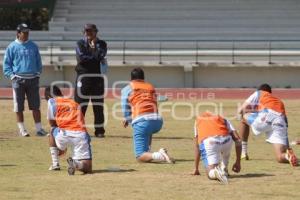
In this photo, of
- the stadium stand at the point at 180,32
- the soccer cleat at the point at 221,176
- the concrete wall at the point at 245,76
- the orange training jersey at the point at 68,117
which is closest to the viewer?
the soccer cleat at the point at 221,176

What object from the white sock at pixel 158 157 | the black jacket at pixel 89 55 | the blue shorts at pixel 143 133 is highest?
the black jacket at pixel 89 55

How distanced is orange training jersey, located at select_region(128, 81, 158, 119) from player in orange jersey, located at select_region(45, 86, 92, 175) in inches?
48.7

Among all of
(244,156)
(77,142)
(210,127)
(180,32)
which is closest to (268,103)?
(244,156)

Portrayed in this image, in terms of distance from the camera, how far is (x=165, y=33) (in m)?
33.5

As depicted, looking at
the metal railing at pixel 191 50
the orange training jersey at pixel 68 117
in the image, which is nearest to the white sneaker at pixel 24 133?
the orange training jersey at pixel 68 117

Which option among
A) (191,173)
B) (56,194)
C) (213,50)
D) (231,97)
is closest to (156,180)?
(191,173)

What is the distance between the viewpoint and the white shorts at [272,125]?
12234mm

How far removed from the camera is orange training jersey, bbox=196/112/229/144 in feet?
34.0

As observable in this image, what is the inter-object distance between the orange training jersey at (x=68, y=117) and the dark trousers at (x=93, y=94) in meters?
4.17

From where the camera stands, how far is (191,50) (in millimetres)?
32062

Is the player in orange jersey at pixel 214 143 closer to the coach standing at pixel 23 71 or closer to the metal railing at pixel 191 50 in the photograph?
the coach standing at pixel 23 71

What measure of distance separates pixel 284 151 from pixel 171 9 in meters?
23.6

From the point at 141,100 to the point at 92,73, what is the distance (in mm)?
3333

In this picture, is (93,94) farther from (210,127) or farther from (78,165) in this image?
(210,127)
